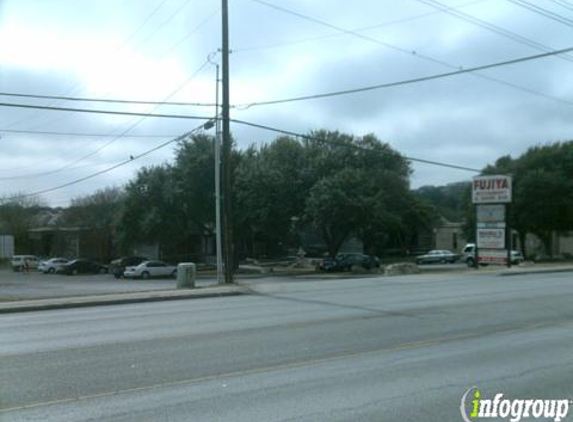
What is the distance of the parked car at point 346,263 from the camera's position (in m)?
50.7

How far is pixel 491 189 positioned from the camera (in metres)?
39.4

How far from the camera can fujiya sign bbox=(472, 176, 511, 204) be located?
127ft

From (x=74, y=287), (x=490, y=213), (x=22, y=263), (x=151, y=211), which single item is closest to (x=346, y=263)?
(x=490, y=213)

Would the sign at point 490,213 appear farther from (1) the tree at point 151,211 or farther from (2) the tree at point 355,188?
(1) the tree at point 151,211

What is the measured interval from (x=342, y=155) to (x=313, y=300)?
1351 inches

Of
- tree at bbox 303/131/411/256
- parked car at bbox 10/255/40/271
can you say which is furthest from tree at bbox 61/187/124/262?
tree at bbox 303/131/411/256

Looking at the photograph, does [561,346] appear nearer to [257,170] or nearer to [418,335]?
[418,335]

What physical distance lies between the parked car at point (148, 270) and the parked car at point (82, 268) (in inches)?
363

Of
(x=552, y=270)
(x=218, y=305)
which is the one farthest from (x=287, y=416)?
(x=552, y=270)

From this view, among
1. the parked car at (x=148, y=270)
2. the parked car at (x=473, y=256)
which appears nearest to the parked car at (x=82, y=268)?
the parked car at (x=148, y=270)

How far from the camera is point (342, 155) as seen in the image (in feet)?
169

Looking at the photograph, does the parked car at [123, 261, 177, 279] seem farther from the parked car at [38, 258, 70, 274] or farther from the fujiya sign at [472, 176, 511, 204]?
the fujiya sign at [472, 176, 511, 204]

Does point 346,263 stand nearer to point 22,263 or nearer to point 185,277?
point 185,277

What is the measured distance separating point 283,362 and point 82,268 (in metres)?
52.4
